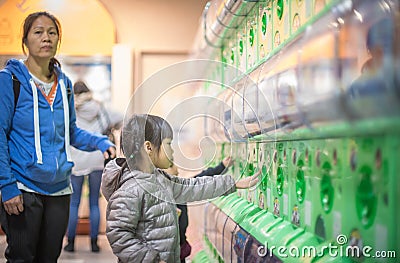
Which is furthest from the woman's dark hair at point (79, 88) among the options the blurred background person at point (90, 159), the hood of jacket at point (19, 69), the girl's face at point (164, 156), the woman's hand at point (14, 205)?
the girl's face at point (164, 156)

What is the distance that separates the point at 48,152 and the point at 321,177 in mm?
673

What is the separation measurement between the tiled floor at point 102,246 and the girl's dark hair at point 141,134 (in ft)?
0.68

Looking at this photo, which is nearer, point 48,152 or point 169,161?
point 169,161

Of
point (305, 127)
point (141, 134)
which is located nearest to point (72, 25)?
point (141, 134)

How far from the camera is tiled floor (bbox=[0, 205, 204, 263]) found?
4.54ft

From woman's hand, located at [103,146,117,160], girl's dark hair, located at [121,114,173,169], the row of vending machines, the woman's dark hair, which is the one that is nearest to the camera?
the row of vending machines

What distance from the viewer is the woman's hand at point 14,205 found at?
143 cm

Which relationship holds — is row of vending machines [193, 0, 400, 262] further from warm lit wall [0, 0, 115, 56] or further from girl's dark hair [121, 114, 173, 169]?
warm lit wall [0, 0, 115, 56]

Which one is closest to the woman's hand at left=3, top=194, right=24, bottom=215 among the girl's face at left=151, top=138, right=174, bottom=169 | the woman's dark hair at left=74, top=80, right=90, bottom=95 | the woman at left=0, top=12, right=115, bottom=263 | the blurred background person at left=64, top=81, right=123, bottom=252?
the woman at left=0, top=12, right=115, bottom=263

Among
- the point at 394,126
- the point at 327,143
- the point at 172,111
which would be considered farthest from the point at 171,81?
the point at 394,126

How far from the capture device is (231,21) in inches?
61.8

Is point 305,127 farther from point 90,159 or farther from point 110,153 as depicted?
point 90,159

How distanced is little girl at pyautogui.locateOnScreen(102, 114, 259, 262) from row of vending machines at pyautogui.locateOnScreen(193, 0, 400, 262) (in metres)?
0.14

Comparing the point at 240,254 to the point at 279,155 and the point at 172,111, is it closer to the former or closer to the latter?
the point at 279,155
